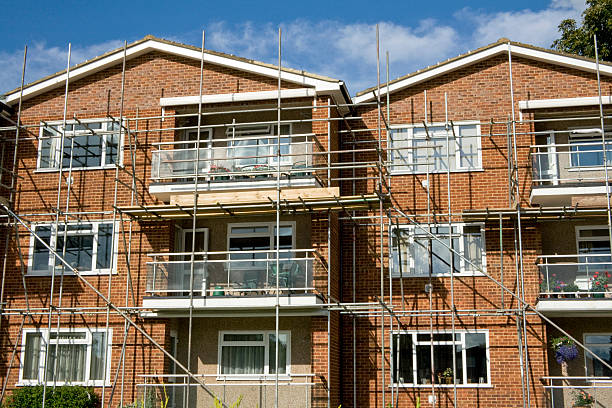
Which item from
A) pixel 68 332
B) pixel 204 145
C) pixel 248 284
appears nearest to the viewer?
pixel 248 284

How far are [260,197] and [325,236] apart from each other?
1.53 meters

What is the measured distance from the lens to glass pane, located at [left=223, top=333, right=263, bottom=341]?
1680 centimetres

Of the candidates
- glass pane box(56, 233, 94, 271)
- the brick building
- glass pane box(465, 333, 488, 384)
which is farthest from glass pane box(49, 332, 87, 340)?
glass pane box(465, 333, 488, 384)

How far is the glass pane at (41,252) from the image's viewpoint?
17.8 m

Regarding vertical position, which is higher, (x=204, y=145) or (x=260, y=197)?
(x=204, y=145)

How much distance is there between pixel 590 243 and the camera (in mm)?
16719

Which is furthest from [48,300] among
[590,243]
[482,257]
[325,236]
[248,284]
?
[590,243]

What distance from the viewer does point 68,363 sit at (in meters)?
17.1

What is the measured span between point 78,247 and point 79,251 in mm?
103

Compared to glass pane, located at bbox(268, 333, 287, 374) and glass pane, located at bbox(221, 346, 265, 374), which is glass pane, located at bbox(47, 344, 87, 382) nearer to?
glass pane, located at bbox(221, 346, 265, 374)

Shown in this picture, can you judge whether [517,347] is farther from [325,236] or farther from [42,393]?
[42,393]

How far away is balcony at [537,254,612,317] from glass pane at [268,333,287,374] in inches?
200

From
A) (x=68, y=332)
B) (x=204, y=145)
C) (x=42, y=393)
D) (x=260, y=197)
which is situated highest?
(x=204, y=145)

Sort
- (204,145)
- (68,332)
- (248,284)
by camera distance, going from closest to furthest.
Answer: (248,284) < (68,332) < (204,145)
